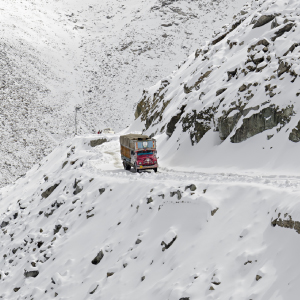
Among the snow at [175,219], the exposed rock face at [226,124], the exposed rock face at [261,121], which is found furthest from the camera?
the exposed rock face at [226,124]

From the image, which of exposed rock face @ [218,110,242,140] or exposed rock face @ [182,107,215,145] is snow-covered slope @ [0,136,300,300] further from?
exposed rock face @ [182,107,215,145]

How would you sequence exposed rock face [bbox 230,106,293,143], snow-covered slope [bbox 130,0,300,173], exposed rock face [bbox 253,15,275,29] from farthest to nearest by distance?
exposed rock face [bbox 253,15,275,29] → exposed rock face [bbox 230,106,293,143] → snow-covered slope [bbox 130,0,300,173]

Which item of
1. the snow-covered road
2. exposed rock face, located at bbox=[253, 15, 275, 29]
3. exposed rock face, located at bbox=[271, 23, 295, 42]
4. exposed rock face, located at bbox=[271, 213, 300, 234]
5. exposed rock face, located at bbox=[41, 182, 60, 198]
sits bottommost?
exposed rock face, located at bbox=[41, 182, 60, 198]

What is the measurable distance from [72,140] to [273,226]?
36.7 m

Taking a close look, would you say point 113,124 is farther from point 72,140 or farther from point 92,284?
point 92,284

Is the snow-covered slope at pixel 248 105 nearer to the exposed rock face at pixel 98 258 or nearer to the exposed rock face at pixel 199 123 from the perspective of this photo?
the exposed rock face at pixel 199 123

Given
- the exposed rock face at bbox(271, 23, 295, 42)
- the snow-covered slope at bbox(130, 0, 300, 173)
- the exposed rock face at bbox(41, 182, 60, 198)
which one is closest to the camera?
the snow-covered slope at bbox(130, 0, 300, 173)

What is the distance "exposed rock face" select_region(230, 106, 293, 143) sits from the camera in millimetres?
20328

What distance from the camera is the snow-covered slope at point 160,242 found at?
31.5 feet

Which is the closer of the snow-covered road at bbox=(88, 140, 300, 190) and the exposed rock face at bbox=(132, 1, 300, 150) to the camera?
the snow-covered road at bbox=(88, 140, 300, 190)

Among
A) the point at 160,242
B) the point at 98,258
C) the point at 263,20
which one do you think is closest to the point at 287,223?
the point at 160,242

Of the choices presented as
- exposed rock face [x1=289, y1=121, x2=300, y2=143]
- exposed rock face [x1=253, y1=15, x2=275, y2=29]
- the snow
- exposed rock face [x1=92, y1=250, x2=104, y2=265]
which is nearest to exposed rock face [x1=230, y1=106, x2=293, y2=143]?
the snow

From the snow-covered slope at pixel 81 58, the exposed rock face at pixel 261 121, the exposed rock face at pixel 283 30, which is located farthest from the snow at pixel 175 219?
the snow-covered slope at pixel 81 58

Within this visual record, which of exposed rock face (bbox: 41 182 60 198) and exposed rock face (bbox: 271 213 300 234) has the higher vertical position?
exposed rock face (bbox: 271 213 300 234)
